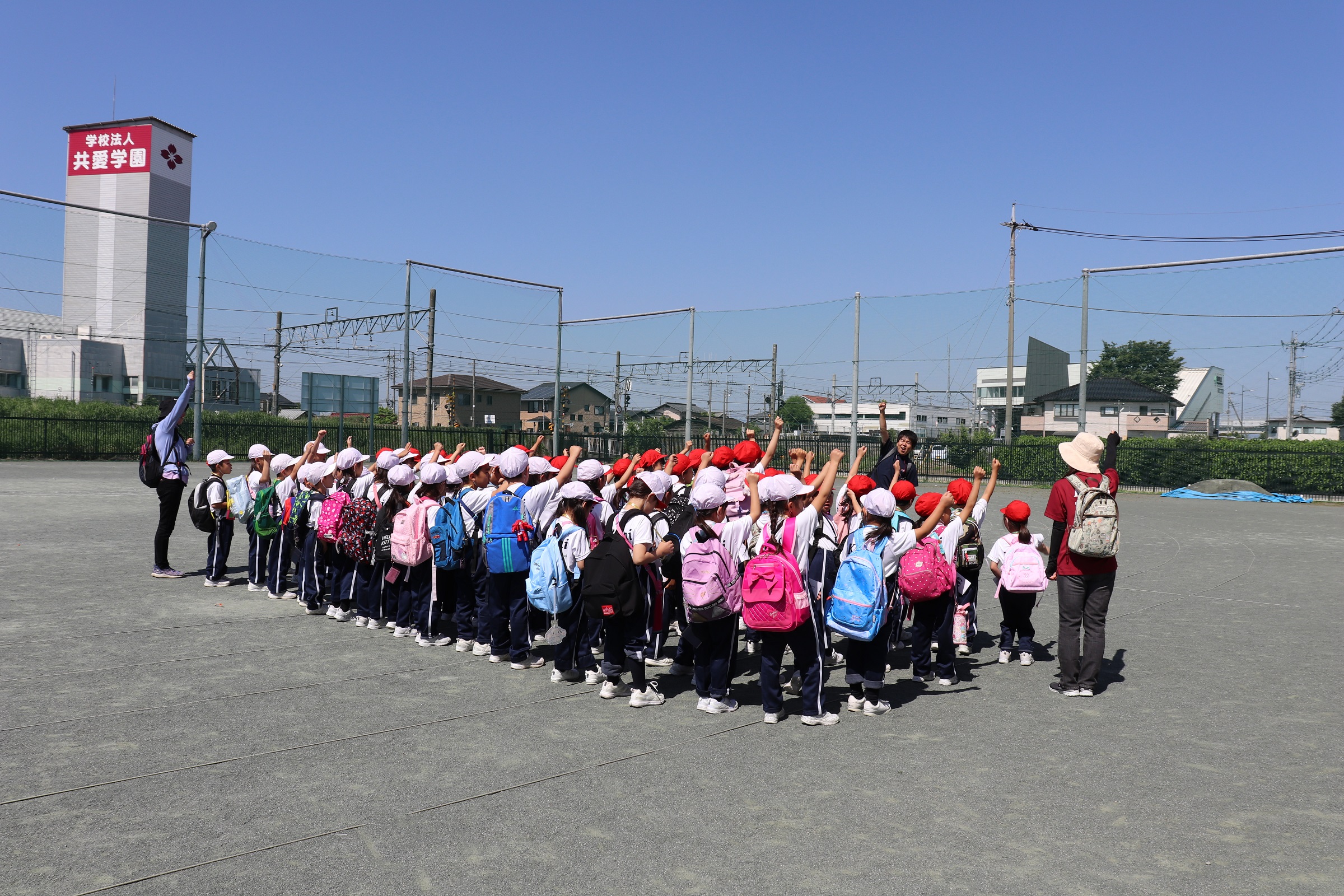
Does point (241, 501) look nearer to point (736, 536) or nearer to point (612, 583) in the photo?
point (612, 583)

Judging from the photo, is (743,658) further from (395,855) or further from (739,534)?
(395,855)

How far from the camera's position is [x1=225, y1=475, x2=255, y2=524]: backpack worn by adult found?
9.05 m

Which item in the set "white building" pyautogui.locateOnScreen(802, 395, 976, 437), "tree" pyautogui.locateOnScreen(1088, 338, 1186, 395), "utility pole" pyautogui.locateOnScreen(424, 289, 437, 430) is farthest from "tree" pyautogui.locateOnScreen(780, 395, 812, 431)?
"utility pole" pyautogui.locateOnScreen(424, 289, 437, 430)

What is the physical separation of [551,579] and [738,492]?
166cm

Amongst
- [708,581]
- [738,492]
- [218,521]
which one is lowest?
[218,521]

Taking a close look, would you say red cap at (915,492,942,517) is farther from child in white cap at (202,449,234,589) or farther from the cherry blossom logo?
the cherry blossom logo

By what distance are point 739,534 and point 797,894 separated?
2.62m

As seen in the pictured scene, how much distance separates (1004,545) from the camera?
7.16 metres

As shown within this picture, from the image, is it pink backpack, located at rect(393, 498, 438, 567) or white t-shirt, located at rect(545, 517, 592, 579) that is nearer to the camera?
white t-shirt, located at rect(545, 517, 592, 579)

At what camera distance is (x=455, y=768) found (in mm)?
4531

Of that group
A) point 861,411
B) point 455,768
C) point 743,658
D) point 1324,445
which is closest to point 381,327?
→ point 743,658

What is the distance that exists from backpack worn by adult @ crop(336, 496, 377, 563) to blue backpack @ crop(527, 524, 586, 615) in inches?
82.4

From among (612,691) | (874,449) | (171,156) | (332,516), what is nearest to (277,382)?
(874,449)

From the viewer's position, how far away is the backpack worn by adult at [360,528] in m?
7.54
